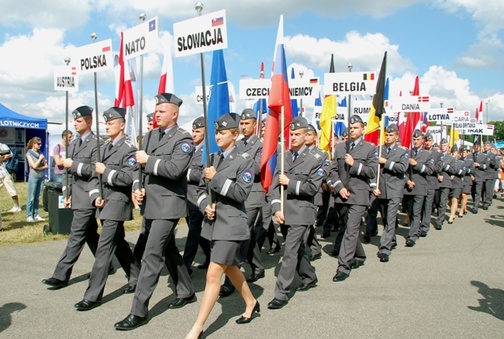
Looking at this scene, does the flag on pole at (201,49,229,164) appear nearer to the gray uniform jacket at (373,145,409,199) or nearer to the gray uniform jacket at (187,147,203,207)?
the gray uniform jacket at (187,147,203,207)

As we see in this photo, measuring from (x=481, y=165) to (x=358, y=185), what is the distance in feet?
33.7

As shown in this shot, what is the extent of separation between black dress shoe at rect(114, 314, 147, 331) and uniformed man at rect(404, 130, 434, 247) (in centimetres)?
610

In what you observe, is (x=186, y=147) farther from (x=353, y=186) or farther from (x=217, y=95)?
(x=353, y=186)

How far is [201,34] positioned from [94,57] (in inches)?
92.7

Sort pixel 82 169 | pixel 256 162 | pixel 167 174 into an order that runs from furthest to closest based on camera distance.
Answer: pixel 256 162, pixel 82 169, pixel 167 174

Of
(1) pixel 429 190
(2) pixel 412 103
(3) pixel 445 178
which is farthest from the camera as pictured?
(3) pixel 445 178

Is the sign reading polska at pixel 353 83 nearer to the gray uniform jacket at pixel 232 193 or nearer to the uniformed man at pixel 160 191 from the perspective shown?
the uniformed man at pixel 160 191

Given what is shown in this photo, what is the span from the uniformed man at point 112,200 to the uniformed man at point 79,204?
188mm

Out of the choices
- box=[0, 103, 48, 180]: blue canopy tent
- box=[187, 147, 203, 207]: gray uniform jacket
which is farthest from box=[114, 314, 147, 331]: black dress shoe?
box=[0, 103, 48, 180]: blue canopy tent

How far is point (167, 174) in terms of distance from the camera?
15.9 ft

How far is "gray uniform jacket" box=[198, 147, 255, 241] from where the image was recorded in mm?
4504

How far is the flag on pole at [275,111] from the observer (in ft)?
19.1

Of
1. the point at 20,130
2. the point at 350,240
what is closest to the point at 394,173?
the point at 350,240

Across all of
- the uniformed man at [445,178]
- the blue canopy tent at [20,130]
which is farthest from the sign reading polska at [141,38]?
the blue canopy tent at [20,130]
